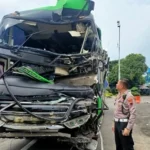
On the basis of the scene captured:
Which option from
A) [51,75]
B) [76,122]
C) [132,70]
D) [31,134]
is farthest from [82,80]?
[132,70]

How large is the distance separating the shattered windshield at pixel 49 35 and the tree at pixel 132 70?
41981 millimetres

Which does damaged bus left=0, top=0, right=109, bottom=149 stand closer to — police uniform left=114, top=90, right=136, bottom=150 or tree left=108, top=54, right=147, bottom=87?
police uniform left=114, top=90, right=136, bottom=150

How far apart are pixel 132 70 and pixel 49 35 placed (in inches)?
1750

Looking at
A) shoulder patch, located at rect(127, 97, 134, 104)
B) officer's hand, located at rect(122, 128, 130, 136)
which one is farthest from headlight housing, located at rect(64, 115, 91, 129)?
shoulder patch, located at rect(127, 97, 134, 104)

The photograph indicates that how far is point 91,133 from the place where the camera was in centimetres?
600

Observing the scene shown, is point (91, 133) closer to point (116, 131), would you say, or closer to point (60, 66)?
point (116, 131)

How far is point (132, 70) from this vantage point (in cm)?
5044

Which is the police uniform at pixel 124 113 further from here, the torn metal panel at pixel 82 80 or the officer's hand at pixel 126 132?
the torn metal panel at pixel 82 80

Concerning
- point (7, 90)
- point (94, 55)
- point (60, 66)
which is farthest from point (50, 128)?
point (94, 55)

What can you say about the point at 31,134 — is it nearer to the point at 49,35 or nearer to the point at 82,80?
the point at 82,80

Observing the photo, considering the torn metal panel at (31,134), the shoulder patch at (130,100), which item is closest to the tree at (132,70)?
the shoulder patch at (130,100)

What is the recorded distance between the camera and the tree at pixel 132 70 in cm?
4956

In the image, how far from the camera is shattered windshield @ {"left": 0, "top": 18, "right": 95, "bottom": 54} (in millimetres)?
6711

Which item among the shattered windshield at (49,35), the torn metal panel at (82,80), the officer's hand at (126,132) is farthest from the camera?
the shattered windshield at (49,35)
